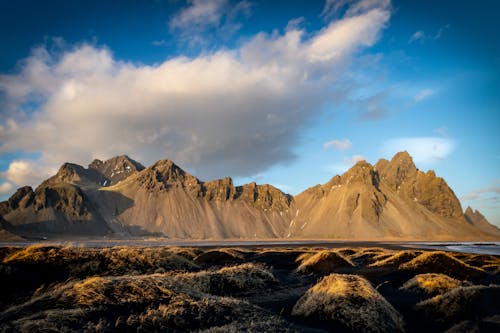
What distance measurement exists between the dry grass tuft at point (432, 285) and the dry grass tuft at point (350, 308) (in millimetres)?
4422

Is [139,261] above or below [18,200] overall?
below

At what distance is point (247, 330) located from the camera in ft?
25.0

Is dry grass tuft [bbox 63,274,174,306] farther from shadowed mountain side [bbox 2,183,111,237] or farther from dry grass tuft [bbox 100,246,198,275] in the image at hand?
shadowed mountain side [bbox 2,183,111,237]

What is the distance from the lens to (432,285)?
1395 centimetres

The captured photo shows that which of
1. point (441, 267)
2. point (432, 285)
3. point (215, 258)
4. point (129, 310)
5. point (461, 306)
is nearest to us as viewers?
point (129, 310)

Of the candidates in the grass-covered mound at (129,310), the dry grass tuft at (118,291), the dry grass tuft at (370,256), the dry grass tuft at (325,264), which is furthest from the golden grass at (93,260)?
the dry grass tuft at (370,256)

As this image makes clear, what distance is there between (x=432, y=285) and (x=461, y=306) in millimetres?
4150

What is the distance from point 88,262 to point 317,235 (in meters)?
189

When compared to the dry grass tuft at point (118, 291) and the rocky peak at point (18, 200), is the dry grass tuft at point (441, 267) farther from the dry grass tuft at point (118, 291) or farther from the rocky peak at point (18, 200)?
the rocky peak at point (18, 200)

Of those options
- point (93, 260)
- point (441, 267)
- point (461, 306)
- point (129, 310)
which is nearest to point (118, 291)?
point (129, 310)

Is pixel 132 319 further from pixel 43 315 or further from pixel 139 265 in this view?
pixel 139 265

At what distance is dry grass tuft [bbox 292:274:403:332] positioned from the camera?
8961 mm

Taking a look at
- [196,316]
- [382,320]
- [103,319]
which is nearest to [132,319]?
[103,319]

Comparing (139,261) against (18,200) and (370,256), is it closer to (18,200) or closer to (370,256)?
(370,256)
